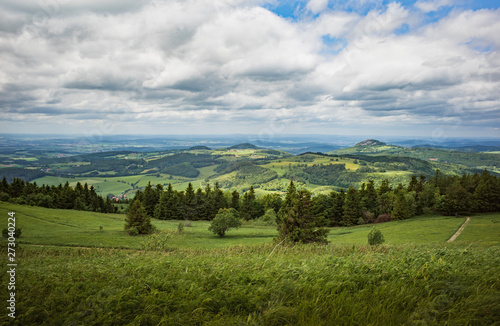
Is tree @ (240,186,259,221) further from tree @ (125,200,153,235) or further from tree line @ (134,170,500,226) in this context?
tree @ (125,200,153,235)

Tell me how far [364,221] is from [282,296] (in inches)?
2906

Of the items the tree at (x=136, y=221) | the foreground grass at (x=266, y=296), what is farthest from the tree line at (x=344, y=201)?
the foreground grass at (x=266, y=296)

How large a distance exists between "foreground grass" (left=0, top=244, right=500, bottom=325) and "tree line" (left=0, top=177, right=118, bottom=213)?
86.0m

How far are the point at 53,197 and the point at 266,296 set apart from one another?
92.4m

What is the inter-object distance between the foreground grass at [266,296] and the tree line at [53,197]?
282ft

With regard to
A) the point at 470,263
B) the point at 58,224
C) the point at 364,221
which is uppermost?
the point at 470,263

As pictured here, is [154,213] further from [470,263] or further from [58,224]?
[470,263]

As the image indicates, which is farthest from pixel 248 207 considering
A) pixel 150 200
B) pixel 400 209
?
pixel 400 209

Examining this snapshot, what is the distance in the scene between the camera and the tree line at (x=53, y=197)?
236 feet

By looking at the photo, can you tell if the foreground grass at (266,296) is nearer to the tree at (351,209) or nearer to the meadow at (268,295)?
the meadow at (268,295)

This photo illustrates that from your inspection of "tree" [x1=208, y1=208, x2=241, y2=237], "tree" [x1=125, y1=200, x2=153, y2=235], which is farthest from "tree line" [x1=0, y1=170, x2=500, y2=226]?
"tree" [x1=125, y1=200, x2=153, y2=235]

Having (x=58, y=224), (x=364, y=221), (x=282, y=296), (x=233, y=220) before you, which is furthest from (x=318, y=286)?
(x=364, y=221)

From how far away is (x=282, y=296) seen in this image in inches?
212

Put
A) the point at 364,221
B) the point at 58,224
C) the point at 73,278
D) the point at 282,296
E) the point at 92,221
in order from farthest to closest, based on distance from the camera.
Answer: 1. the point at 364,221
2. the point at 92,221
3. the point at 58,224
4. the point at 73,278
5. the point at 282,296
